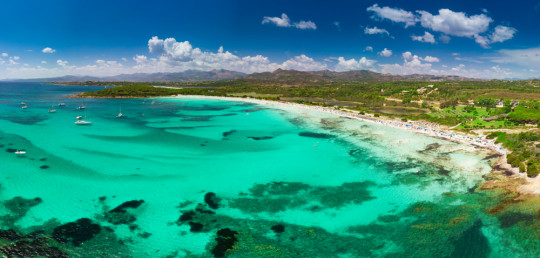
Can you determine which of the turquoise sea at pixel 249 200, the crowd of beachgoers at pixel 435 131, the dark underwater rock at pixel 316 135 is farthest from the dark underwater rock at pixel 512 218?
the dark underwater rock at pixel 316 135

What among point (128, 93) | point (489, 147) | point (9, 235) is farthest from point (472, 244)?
point (128, 93)

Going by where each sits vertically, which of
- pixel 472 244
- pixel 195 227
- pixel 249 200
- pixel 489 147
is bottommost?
pixel 472 244

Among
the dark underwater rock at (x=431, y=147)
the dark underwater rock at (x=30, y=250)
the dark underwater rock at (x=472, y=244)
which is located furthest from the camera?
the dark underwater rock at (x=431, y=147)

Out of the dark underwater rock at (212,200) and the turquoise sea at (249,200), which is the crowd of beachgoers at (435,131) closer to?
the turquoise sea at (249,200)

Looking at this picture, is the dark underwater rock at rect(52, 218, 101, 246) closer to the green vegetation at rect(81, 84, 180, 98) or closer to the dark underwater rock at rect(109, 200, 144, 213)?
the dark underwater rock at rect(109, 200, 144, 213)

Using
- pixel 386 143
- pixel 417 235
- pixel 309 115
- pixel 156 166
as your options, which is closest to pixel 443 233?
pixel 417 235

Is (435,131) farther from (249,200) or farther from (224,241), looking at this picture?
(224,241)

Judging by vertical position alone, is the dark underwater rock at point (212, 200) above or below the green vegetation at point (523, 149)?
below
